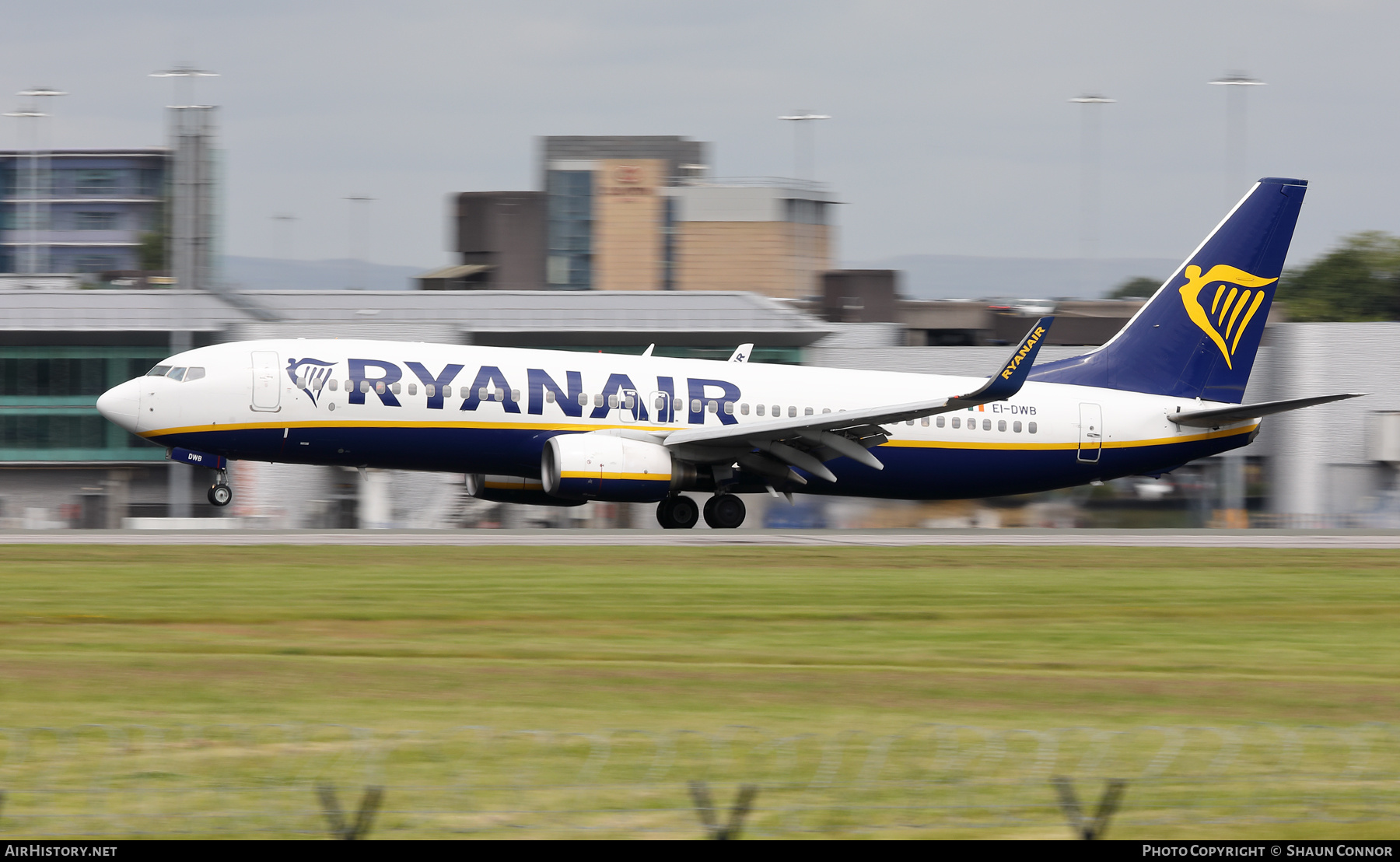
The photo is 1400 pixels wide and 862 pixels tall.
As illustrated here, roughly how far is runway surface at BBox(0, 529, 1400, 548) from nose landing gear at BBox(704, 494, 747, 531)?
0.80 feet

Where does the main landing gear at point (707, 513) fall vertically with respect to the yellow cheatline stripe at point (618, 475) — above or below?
below

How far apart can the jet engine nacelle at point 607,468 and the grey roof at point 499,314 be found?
71.2 ft

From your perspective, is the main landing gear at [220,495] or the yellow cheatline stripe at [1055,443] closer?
the main landing gear at [220,495]

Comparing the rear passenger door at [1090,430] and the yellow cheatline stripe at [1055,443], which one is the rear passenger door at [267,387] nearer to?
the yellow cheatline stripe at [1055,443]

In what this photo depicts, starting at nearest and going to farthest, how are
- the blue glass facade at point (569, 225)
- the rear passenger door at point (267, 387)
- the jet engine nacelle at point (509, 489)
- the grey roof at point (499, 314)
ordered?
the rear passenger door at point (267, 387)
the jet engine nacelle at point (509, 489)
the grey roof at point (499, 314)
the blue glass facade at point (569, 225)

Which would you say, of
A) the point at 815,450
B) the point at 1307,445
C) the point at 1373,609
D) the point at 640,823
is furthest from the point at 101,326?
the point at 640,823

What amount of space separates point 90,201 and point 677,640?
171 metres

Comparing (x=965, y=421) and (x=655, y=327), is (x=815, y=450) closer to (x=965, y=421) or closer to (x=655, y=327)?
(x=965, y=421)

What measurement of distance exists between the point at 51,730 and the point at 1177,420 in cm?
2969

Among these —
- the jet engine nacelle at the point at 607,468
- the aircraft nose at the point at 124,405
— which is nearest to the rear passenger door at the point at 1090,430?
the jet engine nacelle at the point at 607,468

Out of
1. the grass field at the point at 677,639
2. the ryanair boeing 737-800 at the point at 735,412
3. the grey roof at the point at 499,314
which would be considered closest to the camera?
the grass field at the point at 677,639

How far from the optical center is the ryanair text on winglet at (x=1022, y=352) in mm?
29391

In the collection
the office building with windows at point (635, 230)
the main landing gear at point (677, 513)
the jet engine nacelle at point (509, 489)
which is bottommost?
the main landing gear at point (677, 513)
